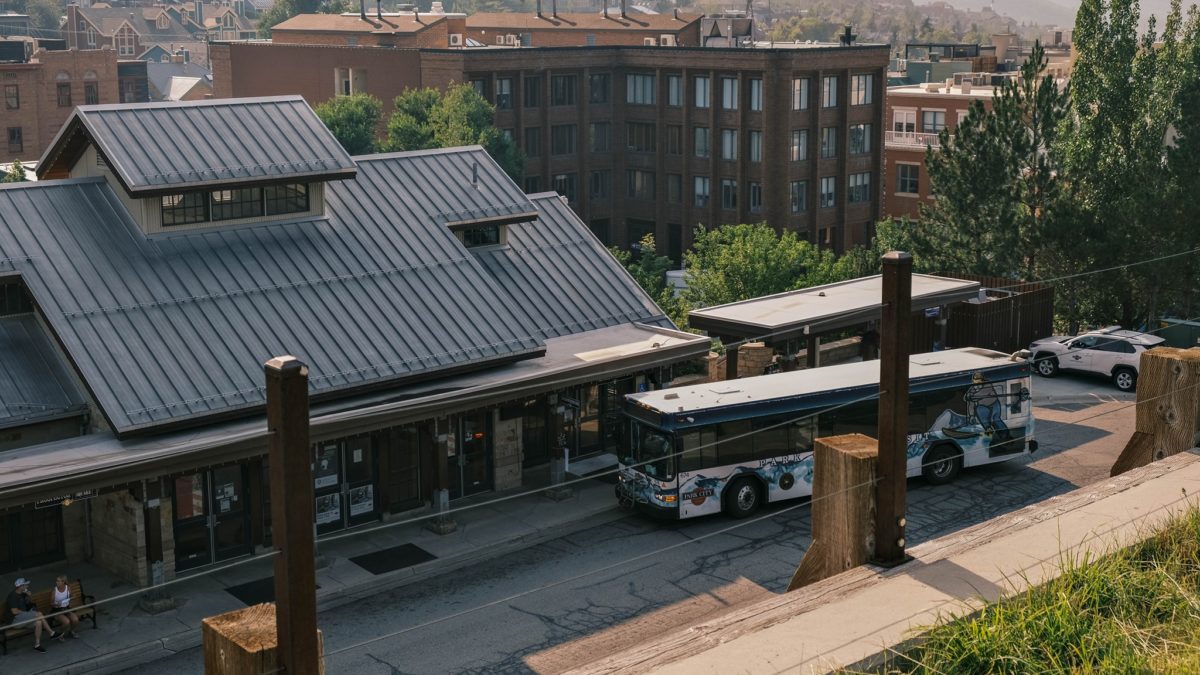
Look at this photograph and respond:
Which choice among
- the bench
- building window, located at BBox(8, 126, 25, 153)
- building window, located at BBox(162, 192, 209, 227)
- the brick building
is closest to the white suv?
building window, located at BBox(162, 192, 209, 227)

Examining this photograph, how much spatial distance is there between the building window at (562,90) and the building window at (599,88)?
1.28 metres

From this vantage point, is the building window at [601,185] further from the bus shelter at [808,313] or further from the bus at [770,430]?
the bus at [770,430]

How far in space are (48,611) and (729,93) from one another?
68.8 metres

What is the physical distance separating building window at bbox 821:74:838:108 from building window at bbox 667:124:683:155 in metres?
9.91

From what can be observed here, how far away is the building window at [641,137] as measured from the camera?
93.4 m

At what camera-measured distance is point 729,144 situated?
3472 inches

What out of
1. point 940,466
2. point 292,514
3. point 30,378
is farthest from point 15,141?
point 292,514

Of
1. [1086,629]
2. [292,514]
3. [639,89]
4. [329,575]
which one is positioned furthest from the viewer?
[639,89]

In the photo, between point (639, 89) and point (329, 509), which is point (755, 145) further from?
point (329, 509)

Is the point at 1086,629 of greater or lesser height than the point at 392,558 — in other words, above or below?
above

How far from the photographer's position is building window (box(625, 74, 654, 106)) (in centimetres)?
9256

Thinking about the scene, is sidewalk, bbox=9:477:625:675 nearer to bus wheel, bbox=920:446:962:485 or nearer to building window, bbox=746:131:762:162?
bus wheel, bbox=920:446:962:485

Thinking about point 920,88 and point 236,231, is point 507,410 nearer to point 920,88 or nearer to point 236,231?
point 236,231

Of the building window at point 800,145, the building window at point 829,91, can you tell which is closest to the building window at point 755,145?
the building window at point 800,145
